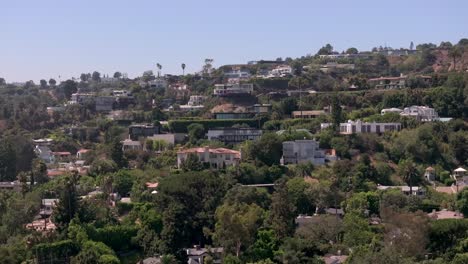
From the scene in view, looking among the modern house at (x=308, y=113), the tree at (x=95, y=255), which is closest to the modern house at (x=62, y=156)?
the modern house at (x=308, y=113)

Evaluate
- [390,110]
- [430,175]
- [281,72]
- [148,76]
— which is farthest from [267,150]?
[148,76]

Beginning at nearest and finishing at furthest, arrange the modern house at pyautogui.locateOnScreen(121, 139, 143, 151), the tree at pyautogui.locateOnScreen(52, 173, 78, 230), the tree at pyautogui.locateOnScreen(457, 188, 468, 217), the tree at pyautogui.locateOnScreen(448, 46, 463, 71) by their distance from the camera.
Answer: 1. the tree at pyautogui.locateOnScreen(52, 173, 78, 230)
2. the tree at pyautogui.locateOnScreen(457, 188, 468, 217)
3. the modern house at pyautogui.locateOnScreen(121, 139, 143, 151)
4. the tree at pyautogui.locateOnScreen(448, 46, 463, 71)

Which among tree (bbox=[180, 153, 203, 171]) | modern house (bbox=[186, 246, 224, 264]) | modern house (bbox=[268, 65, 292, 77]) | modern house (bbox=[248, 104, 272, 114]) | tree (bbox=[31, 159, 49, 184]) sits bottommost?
modern house (bbox=[186, 246, 224, 264])

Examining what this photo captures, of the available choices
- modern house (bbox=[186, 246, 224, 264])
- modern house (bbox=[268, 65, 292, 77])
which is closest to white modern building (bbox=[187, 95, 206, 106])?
modern house (bbox=[268, 65, 292, 77])

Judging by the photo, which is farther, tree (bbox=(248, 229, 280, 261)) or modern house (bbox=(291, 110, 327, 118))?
modern house (bbox=(291, 110, 327, 118))

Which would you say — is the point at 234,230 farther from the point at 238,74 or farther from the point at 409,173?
the point at 238,74

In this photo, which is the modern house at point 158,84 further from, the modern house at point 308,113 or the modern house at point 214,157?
the modern house at point 214,157

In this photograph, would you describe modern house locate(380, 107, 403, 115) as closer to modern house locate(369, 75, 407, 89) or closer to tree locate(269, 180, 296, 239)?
modern house locate(369, 75, 407, 89)
